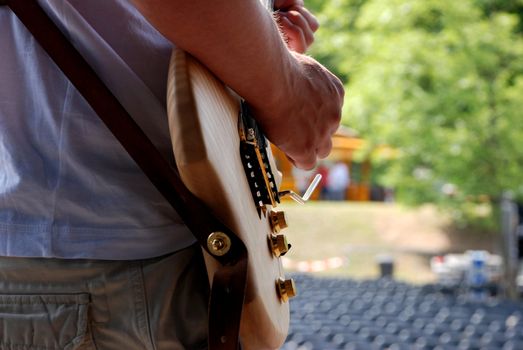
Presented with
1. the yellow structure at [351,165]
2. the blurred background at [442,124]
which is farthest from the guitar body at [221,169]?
the yellow structure at [351,165]

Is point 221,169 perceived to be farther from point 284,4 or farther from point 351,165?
point 351,165

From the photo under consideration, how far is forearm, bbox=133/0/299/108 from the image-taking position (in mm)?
875

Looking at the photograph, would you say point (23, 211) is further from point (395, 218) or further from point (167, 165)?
point (395, 218)

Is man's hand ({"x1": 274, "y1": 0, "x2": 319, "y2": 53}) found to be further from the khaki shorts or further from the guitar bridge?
the khaki shorts

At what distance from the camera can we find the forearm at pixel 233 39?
88 cm

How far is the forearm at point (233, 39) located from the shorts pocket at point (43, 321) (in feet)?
0.99

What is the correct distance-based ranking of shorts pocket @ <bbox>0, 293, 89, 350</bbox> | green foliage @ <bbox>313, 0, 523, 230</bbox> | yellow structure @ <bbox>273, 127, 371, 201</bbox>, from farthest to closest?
yellow structure @ <bbox>273, 127, 371, 201</bbox> < green foliage @ <bbox>313, 0, 523, 230</bbox> < shorts pocket @ <bbox>0, 293, 89, 350</bbox>

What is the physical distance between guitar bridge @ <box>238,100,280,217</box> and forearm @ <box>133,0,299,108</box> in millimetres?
39

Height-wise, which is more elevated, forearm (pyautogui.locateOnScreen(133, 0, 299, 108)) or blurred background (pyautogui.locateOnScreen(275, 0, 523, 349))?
forearm (pyautogui.locateOnScreen(133, 0, 299, 108))

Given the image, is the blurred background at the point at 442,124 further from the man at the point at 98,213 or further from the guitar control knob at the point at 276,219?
the man at the point at 98,213

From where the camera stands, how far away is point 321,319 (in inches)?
251

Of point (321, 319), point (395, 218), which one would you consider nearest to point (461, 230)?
point (395, 218)

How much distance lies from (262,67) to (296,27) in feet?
1.21

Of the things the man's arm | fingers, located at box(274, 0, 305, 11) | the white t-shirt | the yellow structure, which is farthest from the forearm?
the yellow structure
